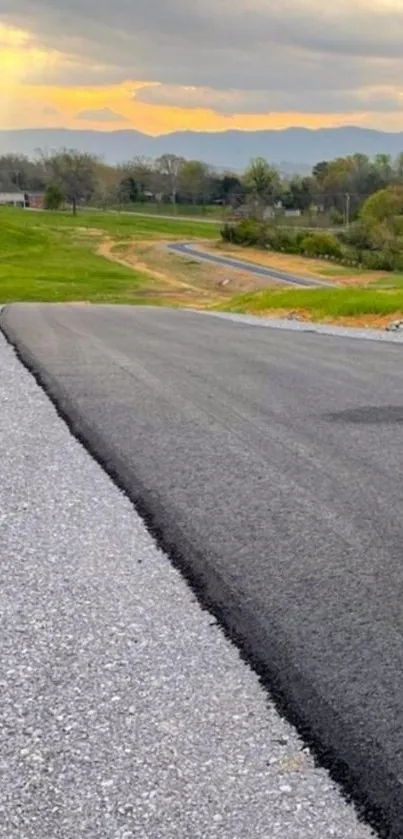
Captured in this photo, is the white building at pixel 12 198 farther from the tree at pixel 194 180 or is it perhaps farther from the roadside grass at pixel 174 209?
the tree at pixel 194 180

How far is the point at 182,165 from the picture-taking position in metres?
140

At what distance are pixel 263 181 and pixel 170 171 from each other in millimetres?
27509

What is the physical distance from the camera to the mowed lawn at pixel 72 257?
150ft

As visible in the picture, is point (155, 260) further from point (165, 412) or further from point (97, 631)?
point (97, 631)

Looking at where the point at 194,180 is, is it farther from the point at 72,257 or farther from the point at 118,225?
the point at 72,257

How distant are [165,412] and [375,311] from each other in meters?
15.5

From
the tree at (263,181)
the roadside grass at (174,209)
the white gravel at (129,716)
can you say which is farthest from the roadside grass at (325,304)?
the roadside grass at (174,209)

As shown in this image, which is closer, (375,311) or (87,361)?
(87,361)

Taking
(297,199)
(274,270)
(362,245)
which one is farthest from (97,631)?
(297,199)

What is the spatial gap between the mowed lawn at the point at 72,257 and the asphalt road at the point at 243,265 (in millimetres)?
6580

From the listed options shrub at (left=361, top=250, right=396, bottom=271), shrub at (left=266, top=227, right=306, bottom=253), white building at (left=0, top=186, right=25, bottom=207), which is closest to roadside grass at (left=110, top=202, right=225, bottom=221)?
white building at (left=0, top=186, right=25, bottom=207)

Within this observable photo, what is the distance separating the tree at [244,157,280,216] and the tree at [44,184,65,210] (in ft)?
81.4

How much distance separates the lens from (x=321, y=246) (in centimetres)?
7275

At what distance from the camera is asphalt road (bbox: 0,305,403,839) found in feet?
13.5
